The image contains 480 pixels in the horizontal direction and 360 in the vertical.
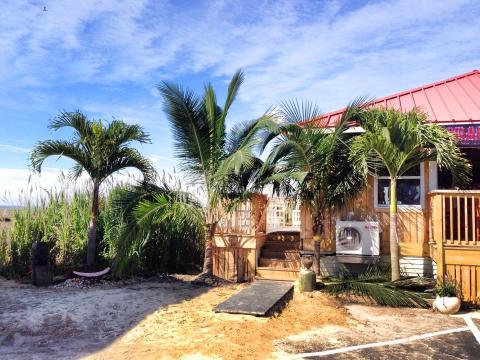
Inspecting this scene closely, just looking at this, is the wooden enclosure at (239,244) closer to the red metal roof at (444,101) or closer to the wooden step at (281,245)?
the wooden step at (281,245)

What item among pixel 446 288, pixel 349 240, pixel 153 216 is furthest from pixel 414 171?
pixel 153 216

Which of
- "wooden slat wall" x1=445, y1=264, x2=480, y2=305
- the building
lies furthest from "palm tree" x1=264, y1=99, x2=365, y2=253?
"wooden slat wall" x1=445, y1=264, x2=480, y2=305

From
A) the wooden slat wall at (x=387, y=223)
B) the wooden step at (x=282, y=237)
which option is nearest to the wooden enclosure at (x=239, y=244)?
the wooden step at (x=282, y=237)

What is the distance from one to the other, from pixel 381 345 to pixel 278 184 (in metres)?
4.22

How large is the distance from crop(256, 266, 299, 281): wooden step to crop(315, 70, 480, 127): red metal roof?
11.0 feet

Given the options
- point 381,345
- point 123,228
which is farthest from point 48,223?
point 381,345

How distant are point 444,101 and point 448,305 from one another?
533 centimetres

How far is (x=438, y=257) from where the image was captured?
7219mm

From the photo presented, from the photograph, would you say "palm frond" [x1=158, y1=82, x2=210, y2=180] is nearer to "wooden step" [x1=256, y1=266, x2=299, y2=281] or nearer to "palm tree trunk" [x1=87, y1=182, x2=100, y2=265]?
"palm tree trunk" [x1=87, y1=182, x2=100, y2=265]

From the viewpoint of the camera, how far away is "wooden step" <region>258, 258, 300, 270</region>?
960cm

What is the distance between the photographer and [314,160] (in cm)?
820

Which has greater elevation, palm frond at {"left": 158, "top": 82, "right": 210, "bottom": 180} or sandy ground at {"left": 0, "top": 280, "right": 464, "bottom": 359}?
Answer: palm frond at {"left": 158, "top": 82, "right": 210, "bottom": 180}

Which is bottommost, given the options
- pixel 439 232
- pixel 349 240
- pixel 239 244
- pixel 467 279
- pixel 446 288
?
pixel 446 288

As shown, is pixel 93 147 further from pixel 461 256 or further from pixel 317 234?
pixel 461 256
